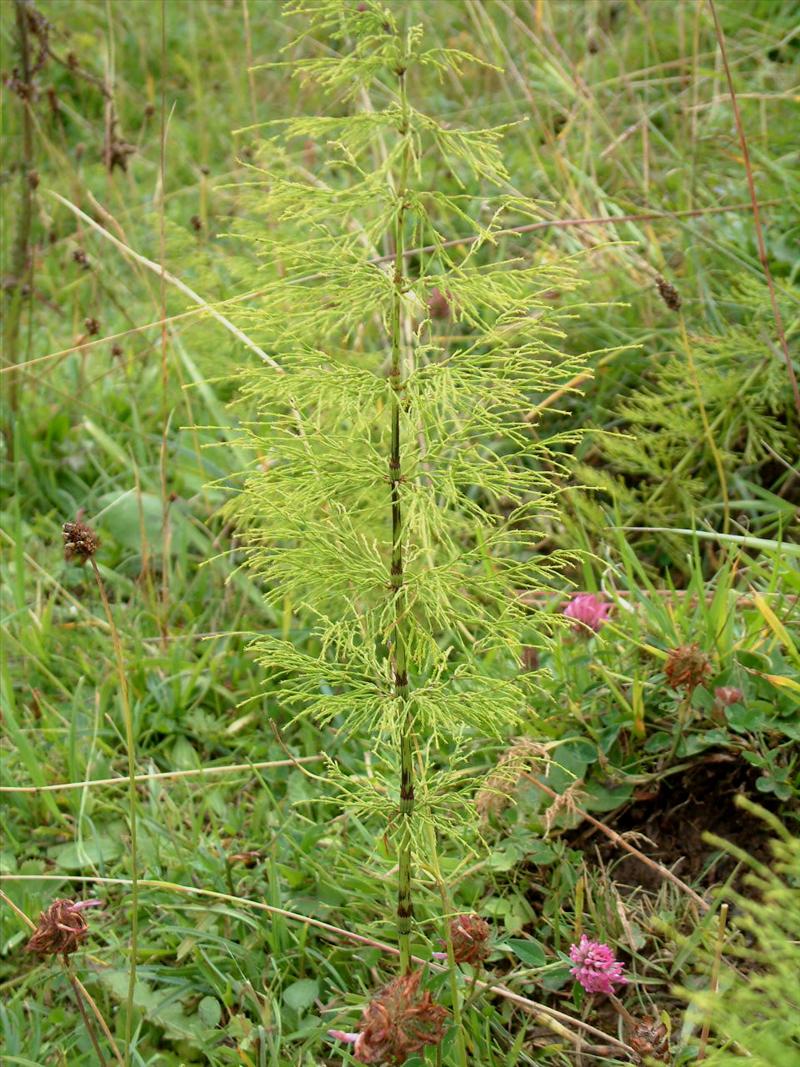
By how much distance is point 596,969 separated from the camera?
60.9 inches

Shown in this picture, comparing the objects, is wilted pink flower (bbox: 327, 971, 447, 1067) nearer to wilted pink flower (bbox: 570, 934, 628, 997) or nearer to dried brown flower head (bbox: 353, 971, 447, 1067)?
dried brown flower head (bbox: 353, 971, 447, 1067)

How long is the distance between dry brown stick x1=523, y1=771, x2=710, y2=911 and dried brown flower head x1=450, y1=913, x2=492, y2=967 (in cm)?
32

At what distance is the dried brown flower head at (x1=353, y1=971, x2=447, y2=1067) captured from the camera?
130 cm

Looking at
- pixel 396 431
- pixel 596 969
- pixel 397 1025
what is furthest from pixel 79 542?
pixel 596 969

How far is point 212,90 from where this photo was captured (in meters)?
4.75

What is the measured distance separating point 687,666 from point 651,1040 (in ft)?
1.70

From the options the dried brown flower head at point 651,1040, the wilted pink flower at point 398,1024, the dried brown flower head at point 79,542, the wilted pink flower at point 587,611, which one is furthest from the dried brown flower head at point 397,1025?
the wilted pink flower at point 587,611

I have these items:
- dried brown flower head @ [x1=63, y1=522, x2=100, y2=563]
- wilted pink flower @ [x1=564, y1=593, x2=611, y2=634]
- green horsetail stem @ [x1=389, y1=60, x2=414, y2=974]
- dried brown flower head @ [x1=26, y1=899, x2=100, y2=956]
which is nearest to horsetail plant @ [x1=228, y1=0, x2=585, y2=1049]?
green horsetail stem @ [x1=389, y1=60, x2=414, y2=974]

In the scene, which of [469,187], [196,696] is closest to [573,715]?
[196,696]

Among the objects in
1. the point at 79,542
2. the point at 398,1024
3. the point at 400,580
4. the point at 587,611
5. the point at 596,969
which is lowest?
the point at 596,969

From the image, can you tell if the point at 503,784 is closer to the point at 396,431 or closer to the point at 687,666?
the point at 687,666

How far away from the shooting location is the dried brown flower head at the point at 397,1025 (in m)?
1.30

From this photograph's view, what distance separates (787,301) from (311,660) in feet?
5.15

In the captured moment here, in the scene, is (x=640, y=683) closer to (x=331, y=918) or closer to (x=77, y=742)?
(x=331, y=918)
